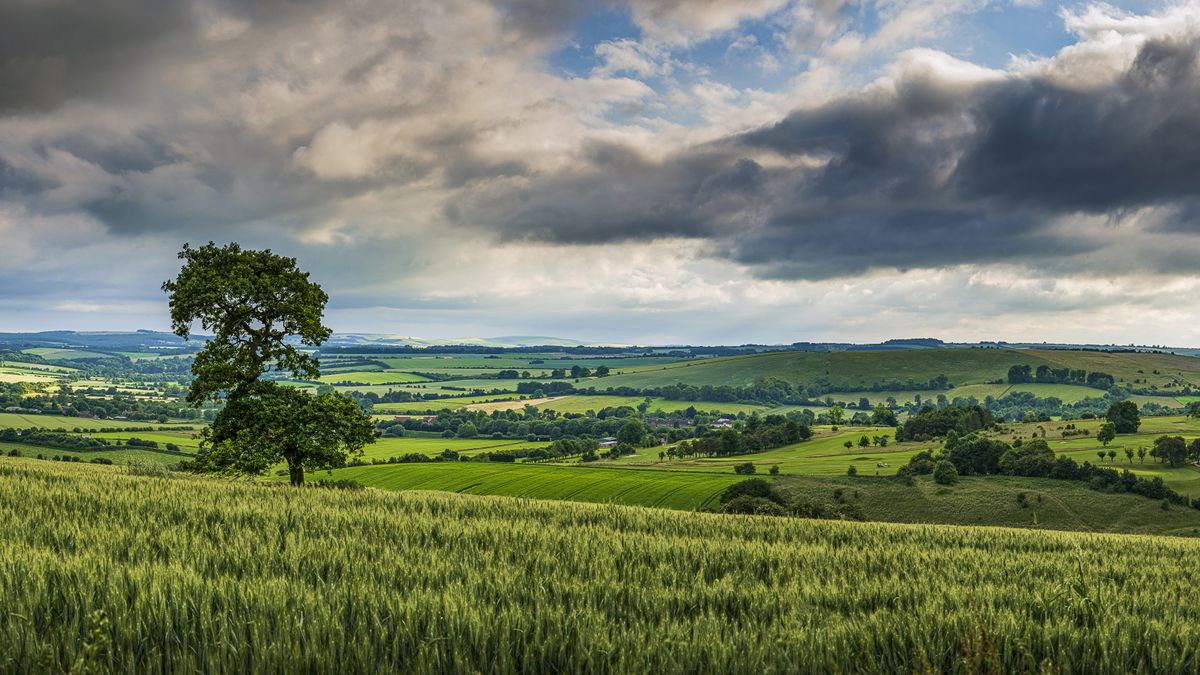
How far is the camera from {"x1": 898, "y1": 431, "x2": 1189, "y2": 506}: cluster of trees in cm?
12038

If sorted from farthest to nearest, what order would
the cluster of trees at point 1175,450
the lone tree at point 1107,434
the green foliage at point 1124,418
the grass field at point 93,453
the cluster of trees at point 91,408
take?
the cluster of trees at point 91,408 → the green foliage at point 1124,418 → the lone tree at point 1107,434 → the cluster of trees at point 1175,450 → the grass field at point 93,453

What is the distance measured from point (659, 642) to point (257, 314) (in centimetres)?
2609

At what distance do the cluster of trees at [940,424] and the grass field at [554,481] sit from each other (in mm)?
79580

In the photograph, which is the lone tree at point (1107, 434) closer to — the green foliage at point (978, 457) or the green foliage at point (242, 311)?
the green foliage at point (978, 457)

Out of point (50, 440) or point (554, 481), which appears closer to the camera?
point (554, 481)

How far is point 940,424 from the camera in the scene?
6998 inches

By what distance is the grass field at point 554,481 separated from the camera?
9981 cm

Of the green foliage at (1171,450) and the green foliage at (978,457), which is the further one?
the green foliage at (978,457)

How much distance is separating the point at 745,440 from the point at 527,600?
6569 inches

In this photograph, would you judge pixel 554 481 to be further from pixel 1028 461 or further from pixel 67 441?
pixel 1028 461

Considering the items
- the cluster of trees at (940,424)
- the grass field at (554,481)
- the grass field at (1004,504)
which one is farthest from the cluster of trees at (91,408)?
the cluster of trees at (940,424)

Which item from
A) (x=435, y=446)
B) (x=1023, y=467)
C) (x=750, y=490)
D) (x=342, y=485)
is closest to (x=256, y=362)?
(x=342, y=485)

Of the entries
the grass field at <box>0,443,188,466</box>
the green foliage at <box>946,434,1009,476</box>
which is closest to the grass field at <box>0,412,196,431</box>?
the grass field at <box>0,443,188,466</box>

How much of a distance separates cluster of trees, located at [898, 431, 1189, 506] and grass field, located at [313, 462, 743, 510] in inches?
1805
